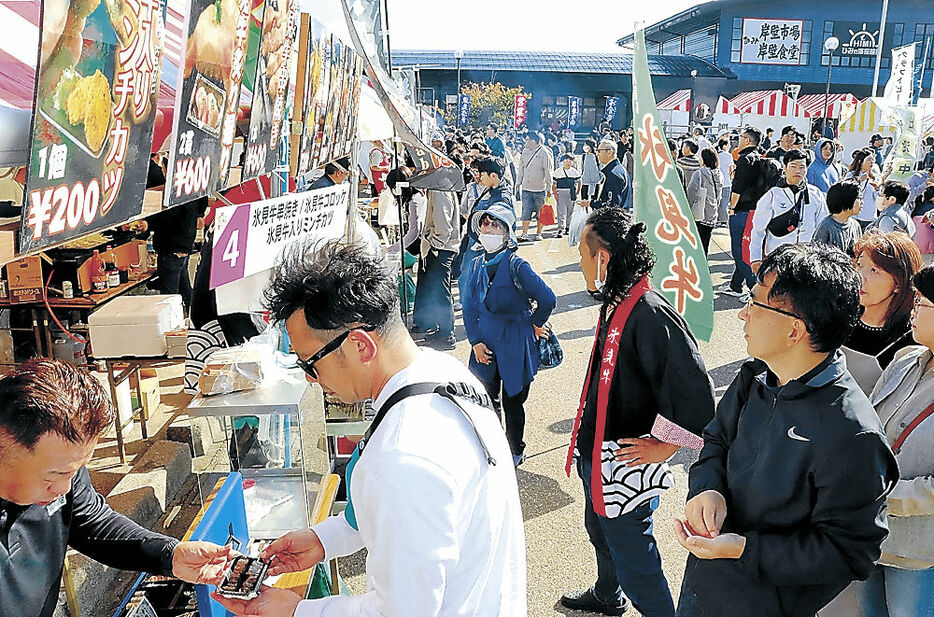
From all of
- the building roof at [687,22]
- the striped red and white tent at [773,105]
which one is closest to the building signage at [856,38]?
the building roof at [687,22]

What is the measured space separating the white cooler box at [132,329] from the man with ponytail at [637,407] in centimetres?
229

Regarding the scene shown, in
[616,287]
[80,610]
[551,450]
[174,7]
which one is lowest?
[551,450]

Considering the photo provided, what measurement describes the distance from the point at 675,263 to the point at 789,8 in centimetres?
4446

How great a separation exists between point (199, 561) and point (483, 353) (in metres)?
2.89

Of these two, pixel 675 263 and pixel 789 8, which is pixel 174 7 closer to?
pixel 675 263

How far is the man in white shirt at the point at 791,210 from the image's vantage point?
7.55 meters

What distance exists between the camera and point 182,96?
2811 mm

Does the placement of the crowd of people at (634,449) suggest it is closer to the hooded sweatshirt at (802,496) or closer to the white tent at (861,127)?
the hooded sweatshirt at (802,496)

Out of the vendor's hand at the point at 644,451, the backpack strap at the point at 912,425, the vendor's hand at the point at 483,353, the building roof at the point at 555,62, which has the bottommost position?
the vendor's hand at the point at 483,353

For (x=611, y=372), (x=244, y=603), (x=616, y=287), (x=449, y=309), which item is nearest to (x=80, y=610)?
(x=244, y=603)

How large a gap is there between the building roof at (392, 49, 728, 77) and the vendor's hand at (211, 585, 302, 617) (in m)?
Result: 39.7

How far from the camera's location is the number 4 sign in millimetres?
2707

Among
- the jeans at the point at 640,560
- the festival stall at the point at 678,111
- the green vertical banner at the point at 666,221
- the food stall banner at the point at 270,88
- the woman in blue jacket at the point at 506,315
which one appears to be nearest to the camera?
the jeans at the point at 640,560

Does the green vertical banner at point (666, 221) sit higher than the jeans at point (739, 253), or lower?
higher
